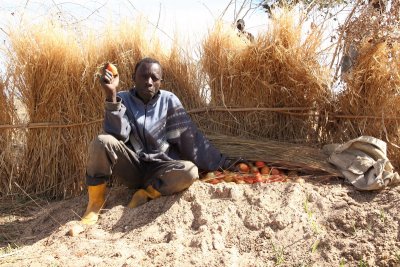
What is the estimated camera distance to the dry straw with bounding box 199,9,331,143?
3.96 metres

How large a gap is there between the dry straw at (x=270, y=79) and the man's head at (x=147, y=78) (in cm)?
82

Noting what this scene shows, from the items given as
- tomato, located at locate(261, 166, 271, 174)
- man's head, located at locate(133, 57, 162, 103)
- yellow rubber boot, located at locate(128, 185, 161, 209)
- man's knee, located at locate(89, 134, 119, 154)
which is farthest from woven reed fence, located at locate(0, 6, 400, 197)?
man's knee, located at locate(89, 134, 119, 154)

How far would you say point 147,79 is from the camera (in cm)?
353

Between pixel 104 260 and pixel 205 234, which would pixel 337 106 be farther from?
pixel 104 260

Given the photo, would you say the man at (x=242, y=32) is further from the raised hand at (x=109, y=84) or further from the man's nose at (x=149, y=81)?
the raised hand at (x=109, y=84)

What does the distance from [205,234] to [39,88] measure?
217 centimetres

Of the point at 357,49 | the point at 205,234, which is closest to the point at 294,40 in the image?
the point at 357,49

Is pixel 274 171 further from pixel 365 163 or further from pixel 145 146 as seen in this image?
pixel 145 146

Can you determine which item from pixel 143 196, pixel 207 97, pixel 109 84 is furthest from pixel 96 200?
pixel 207 97

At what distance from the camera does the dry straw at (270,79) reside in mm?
3961

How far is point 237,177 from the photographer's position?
3.62m

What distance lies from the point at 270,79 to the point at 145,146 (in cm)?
118

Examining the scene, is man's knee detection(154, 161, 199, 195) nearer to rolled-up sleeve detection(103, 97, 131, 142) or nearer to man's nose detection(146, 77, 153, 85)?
rolled-up sleeve detection(103, 97, 131, 142)

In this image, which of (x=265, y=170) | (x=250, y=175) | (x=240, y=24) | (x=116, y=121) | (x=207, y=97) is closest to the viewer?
(x=116, y=121)
